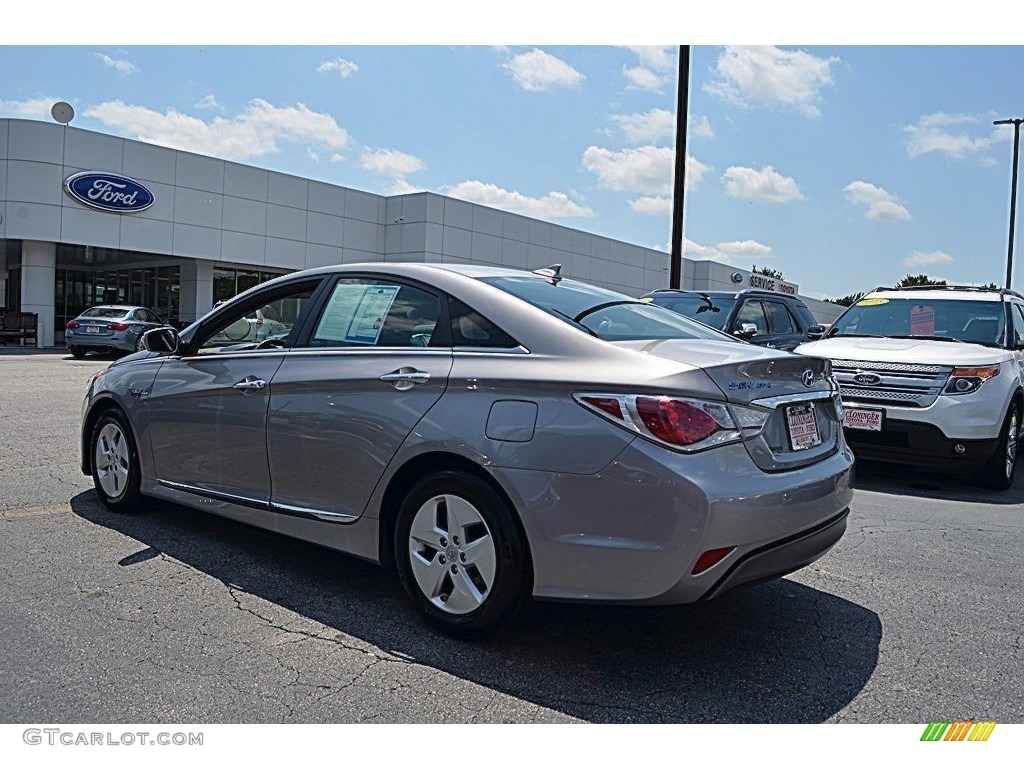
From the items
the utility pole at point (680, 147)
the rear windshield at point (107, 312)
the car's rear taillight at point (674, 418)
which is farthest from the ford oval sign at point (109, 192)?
the car's rear taillight at point (674, 418)

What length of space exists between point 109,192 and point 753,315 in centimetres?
2247

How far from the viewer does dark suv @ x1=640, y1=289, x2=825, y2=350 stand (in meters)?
11.1

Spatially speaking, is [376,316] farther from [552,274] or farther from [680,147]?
[680,147]

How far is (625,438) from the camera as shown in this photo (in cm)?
314

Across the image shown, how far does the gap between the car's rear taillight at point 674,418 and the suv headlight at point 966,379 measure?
477 centimetres

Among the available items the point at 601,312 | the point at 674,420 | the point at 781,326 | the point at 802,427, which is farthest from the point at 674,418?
the point at 781,326

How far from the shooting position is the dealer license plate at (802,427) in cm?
349

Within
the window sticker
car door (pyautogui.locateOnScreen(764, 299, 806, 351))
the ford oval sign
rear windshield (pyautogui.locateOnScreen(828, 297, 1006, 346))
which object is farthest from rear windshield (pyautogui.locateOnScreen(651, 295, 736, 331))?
the ford oval sign

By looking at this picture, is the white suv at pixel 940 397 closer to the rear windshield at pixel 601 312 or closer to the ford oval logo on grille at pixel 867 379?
the ford oval logo on grille at pixel 867 379

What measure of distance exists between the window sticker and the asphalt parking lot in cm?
348

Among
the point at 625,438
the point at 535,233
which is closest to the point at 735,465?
the point at 625,438

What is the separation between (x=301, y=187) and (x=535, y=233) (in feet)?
37.1

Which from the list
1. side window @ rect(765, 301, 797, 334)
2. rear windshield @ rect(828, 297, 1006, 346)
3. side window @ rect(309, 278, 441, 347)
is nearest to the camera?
side window @ rect(309, 278, 441, 347)

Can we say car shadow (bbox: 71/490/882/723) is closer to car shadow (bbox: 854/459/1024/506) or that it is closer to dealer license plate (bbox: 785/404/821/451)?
dealer license plate (bbox: 785/404/821/451)
